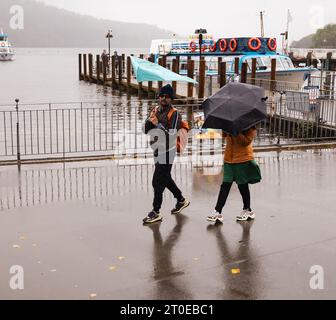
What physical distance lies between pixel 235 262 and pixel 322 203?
2961 millimetres

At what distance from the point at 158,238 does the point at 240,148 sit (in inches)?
65.0

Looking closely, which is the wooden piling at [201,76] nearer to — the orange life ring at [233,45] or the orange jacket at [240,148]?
the orange life ring at [233,45]

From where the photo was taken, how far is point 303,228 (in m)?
7.98

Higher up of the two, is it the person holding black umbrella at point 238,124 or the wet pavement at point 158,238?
the person holding black umbrella at point 238,124

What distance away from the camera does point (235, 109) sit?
7.69 meters

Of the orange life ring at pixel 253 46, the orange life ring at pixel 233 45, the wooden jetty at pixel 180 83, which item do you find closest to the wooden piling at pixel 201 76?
the wooden jetty at pixel 180 83

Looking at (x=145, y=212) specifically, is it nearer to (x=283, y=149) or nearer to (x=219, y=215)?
(x=219, y=215)

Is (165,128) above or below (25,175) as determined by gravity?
above

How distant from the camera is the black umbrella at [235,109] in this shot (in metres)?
7.62

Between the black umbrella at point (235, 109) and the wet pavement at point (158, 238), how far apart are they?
1422 mm

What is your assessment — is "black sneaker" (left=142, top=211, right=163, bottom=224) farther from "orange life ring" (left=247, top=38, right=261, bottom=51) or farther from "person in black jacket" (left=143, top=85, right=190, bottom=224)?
Result: "orange life ring" (left=247, top=38, right=261, bottom=51)

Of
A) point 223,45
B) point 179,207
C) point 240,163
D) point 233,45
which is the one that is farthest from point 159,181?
point 223,45

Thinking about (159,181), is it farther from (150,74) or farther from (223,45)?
(223,45)
